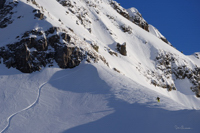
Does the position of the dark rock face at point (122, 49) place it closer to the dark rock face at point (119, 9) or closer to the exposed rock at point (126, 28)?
the exposed rock at point (126, 28)

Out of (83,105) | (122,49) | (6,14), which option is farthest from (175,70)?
(6,14)

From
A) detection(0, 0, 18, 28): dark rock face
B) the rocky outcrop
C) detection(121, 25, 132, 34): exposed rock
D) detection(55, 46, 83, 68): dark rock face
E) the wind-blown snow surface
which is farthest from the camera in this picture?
detection(121, 25, 132, 34): exposed rock

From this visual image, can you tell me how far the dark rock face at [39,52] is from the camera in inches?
865

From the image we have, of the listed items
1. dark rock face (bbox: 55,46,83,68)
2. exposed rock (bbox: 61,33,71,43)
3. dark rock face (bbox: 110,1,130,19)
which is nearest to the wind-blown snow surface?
dark rock face (bbox: 55,46,83,68)

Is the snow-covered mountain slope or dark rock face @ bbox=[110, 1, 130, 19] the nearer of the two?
the snow-covered mountain slope

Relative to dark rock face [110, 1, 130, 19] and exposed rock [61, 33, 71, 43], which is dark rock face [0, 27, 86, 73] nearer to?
exposed rock [61, 33, 71, 43]

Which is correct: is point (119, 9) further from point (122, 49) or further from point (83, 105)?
point (83, 105)

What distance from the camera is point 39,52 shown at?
2295 cm

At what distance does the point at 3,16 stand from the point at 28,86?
50.7ft

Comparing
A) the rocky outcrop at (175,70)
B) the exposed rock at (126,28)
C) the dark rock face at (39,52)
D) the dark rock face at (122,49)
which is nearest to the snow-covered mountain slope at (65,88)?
the dark rock face at (39,52)

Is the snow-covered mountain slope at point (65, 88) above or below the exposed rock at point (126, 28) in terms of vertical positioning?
below

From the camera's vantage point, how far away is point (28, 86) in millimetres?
18406

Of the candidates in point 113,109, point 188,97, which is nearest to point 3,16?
point 113,109

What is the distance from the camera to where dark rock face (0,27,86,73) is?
21969 mm
